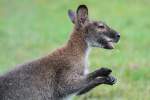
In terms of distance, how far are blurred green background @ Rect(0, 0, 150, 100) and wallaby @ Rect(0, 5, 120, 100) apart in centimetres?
170

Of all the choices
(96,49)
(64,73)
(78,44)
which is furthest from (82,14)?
(96,49)

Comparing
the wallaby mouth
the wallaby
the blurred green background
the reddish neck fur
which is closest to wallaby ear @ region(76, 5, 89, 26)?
the wallaby

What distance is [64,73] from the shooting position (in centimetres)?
1011

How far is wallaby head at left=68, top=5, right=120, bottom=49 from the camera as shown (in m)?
10.5

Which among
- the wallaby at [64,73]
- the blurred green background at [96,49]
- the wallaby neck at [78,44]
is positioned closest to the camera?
the wallaby at [64,73]

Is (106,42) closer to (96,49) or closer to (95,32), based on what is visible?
(95,32)

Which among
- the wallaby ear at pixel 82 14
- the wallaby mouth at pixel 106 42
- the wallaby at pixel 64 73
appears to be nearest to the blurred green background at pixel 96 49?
the wallaby mouth at pixel 106 42

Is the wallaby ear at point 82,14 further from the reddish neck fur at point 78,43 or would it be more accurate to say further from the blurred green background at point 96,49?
the blurred green background at point 96,49

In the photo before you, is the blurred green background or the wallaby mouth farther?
the blurred green background

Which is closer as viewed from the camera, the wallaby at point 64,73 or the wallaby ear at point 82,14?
the wallaby at point 64,73

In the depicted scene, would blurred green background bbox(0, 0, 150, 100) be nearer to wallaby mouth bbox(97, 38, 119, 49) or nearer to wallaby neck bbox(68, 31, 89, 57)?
wallaby mouth bbox(97, 38, 119, 49)

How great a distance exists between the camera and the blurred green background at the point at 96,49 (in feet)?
43.6

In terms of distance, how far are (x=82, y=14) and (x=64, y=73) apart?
0.93 metres

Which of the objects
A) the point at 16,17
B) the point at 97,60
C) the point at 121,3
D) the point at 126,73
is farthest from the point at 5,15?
the point at 126,73
